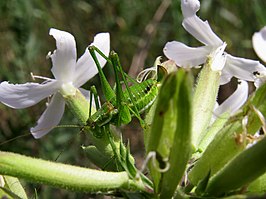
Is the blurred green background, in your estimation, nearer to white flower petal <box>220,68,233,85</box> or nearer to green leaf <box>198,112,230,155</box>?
white flower petal <box>220,68,233,85</box>

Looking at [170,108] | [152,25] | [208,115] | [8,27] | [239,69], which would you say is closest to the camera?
[170,108]

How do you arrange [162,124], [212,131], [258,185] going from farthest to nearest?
[212,131], [258,185], [162,124]

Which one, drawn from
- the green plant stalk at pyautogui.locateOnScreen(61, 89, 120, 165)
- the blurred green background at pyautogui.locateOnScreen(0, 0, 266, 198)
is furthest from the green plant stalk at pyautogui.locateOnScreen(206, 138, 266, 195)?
the blurred green background at pyautogui.locateOnScreen(0, 0, 266, 198)

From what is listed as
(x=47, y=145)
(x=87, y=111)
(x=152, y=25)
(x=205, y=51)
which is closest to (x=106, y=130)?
(x=87, y=111)

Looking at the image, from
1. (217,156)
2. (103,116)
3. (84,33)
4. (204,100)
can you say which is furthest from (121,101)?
(84,33)

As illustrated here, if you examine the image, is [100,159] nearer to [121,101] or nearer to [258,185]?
[121,101]

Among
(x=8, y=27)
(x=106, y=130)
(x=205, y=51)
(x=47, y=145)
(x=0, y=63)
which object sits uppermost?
(x=205, y=51)

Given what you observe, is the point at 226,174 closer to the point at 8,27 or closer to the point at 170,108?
the point at 170,108
